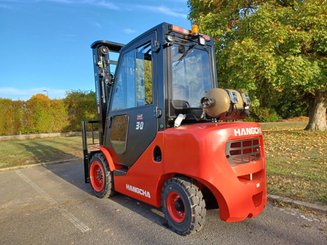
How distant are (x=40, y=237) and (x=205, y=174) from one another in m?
2.21

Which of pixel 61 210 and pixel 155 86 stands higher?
pixel 155 86

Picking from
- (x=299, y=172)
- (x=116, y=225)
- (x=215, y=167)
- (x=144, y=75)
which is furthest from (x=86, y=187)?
(x=299, y=172)

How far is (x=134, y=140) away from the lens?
4.39m

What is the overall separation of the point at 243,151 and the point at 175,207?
1.09 m

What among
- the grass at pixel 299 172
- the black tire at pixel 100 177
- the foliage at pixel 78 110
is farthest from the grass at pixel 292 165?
the foliage at pixel 78 110

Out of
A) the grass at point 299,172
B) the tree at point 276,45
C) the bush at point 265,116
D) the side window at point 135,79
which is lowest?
the grass at point 299,172

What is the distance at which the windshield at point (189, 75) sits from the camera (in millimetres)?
4039

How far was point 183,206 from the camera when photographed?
12.0 feet

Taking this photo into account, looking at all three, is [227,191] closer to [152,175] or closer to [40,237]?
[152,175]

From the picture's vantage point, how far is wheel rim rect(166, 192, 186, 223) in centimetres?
366

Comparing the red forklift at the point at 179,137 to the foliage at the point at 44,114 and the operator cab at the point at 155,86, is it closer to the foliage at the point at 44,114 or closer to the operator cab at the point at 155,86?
the operator cab at the point at 155,86

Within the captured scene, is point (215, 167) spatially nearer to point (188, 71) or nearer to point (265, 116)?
point (188, 71)

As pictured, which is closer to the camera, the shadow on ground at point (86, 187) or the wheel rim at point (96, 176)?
the shadow on ground at point (86, 187)

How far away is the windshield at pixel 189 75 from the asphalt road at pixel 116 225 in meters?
1.66
